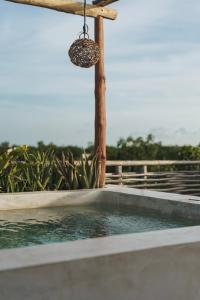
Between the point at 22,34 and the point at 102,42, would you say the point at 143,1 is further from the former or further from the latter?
the point at 22,34

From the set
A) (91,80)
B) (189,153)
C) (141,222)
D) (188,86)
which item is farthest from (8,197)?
(189,153)

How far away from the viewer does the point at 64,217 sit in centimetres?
485

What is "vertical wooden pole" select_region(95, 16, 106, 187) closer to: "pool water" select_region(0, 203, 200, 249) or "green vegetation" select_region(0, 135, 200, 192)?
"green vegetation" select_region(0, 135, 200, 192)

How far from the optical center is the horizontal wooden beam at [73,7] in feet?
20.9

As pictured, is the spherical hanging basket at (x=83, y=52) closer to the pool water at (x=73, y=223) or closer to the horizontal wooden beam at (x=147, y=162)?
the pool water at (x=73, y=223)

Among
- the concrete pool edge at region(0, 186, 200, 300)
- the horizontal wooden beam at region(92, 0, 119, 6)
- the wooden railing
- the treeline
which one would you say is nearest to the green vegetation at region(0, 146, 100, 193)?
Answer: the wooden railing

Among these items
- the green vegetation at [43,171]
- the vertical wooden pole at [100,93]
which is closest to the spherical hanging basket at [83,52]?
the vertical wooden pole at [100,93]

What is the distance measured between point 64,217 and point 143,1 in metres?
3.68

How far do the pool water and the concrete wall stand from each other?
3.78ft

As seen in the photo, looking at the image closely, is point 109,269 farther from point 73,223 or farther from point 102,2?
point 102,2

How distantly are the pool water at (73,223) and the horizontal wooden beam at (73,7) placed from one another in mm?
2719

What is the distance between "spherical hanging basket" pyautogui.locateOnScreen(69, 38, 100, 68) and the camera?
19.2 feet

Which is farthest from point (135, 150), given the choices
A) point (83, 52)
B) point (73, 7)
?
point (83, 52)

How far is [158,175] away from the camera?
8.92 metres
